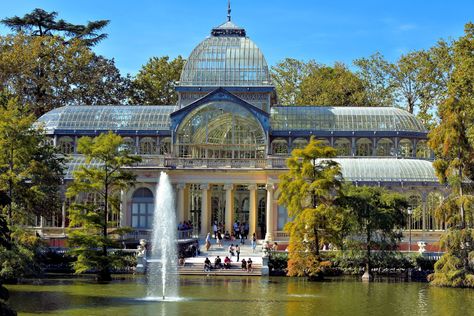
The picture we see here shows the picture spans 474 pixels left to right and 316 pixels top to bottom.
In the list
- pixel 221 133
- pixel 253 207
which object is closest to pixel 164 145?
pixel 221 133

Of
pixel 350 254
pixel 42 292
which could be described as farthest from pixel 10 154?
pixel 350 254

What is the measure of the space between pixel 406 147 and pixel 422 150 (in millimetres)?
2270

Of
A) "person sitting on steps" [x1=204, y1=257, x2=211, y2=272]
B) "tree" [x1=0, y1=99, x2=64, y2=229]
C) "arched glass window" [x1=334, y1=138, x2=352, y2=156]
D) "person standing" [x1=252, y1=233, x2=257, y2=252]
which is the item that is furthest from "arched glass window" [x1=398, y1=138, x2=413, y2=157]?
"tree" [x1=0, y1=99, x2=64, y2=229]

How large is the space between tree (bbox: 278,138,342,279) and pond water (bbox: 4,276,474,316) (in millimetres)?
1450

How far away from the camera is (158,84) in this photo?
98688 mm

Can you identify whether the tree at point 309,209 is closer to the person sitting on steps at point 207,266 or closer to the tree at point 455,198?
the person sitting on steps at point 207,266

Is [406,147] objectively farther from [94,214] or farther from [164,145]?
[94,214]

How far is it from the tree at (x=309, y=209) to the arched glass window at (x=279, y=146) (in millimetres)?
20579

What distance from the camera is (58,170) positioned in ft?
196

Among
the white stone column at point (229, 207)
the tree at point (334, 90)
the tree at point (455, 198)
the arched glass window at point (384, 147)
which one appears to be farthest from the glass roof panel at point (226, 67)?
the tree at point (455, 198)

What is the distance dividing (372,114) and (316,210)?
26.0 m

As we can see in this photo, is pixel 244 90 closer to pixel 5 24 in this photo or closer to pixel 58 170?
pixel 58 170

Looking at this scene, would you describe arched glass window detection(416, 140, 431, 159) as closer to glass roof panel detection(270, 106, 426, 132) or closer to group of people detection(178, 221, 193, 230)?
glass roof panel detection(270, 106, 426, 132)

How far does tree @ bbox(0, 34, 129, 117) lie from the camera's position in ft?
284
